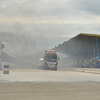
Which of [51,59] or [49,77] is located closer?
[49,77]

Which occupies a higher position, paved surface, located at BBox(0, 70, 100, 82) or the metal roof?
the metal roof

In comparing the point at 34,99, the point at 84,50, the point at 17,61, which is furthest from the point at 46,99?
the point at 17,61

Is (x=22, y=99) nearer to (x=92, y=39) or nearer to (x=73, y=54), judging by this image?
(x=92, y=39)

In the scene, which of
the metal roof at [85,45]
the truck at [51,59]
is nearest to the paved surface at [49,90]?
the truck at [51,59]

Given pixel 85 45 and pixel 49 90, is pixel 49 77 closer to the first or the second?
pixel 49 90

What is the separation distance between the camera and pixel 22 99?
8.88 meters

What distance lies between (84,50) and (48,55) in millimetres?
51724

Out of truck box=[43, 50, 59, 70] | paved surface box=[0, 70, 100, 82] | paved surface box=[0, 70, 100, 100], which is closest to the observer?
paved surface box=[0, 70, 100, 100]

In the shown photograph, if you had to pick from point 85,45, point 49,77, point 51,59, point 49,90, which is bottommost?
point 49,90

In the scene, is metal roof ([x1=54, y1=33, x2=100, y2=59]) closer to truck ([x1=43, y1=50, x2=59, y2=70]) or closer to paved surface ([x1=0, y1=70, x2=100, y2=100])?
truck ([x1=43, y1=50, x2=59, y2=70])

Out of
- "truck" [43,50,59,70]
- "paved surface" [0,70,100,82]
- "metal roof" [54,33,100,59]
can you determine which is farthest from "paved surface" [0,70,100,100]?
"metal roof" [54,33,100,59]

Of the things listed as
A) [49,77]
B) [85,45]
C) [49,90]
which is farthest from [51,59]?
[85,45]

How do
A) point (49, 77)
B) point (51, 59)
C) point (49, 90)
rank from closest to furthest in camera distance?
point (49, 90)
point (49, 77)
point (51, 59)

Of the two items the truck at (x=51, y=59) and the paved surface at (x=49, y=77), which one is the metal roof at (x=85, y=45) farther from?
the paved surface at (x=49, y=77)
